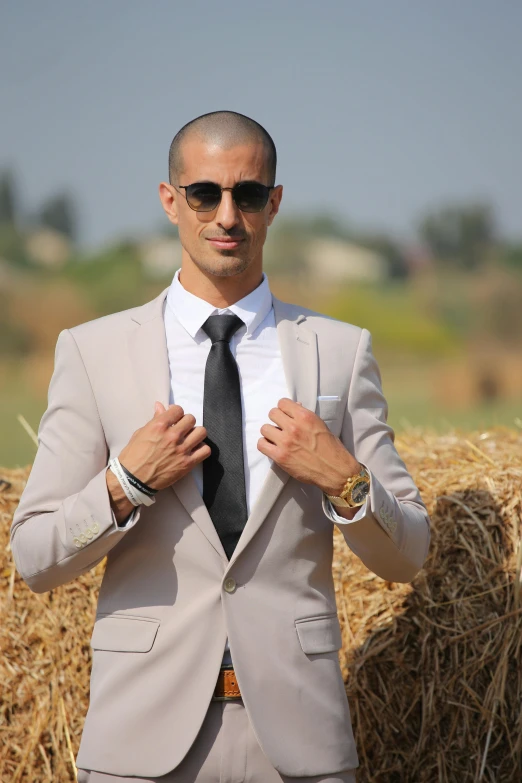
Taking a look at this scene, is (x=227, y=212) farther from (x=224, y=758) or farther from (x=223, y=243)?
(x=224, y=758)

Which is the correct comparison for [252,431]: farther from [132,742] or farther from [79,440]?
[132,742]

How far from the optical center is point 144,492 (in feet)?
9.12

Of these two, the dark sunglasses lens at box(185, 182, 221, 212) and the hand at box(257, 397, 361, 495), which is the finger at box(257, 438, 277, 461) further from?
the dark sunglasses lens at box(185, 182, 221, 212)

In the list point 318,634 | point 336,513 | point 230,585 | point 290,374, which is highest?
point 290,374

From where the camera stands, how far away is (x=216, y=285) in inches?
125

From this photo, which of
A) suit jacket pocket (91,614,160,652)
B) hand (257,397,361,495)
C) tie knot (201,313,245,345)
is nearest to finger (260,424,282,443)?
hand (257,397,361,495)

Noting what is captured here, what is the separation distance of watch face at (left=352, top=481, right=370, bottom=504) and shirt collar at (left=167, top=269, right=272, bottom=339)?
0.65 metres

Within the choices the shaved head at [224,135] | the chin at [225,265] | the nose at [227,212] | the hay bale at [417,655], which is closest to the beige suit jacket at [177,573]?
the chin at [225,265]

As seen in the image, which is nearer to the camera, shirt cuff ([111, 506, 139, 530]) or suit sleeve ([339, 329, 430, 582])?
shirt cuff ([111, 506, 139, 530])

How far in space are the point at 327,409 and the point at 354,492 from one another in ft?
1.12

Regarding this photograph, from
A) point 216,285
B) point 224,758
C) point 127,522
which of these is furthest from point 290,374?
point 224,758

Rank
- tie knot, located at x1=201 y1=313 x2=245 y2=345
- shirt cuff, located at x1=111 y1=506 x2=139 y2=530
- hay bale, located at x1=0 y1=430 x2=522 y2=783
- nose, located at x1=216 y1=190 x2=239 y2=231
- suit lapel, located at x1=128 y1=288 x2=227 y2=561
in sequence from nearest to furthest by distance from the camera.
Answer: shirt cuff, located at x1=111 y1=506 x2=139 y2=530
suit lapel, located at x1=128 y1=288 x2=227 y2=561
nose, located at x1=216 y1=190 x2=239 y2=231
tie knot, located at x1=201 y1=313 x2=245 y2=345
hay bale, located at x1=0 y1=430 x2=522 y2=783

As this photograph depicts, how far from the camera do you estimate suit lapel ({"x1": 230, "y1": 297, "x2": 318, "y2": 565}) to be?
9.48 feet

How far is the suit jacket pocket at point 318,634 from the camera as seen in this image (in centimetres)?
292
